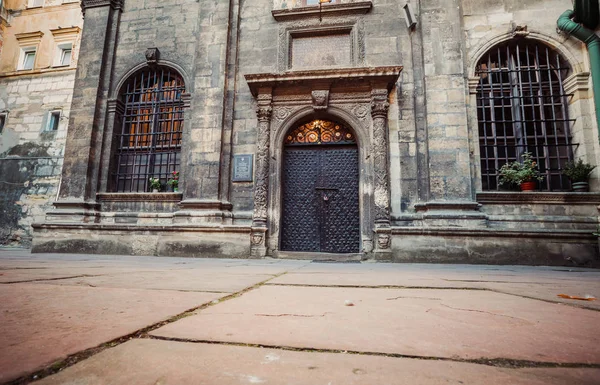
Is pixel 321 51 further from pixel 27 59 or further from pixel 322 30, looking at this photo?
pixel 27 59

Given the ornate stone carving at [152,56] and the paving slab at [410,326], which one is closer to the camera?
the paving slab at [410,326]

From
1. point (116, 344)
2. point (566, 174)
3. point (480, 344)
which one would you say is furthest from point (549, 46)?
point (116, 344)

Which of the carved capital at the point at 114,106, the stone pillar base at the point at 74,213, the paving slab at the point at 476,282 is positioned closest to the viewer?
the paving slab at the point at 476,282

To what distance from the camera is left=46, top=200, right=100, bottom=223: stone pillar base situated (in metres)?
6.81

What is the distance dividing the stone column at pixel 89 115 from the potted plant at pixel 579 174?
984 cm

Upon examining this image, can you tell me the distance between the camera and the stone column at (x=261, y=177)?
604 centimetres

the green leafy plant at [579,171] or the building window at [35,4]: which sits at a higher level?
Result: the building window at [35,4]

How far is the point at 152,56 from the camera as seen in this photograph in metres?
7.46

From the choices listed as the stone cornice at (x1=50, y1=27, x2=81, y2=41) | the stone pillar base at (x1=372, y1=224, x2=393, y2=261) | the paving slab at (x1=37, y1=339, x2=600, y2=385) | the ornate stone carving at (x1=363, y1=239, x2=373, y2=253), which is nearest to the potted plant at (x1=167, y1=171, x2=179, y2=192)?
the ornate stone carving at (x1=363, y1=239, x2=373, y2=253)

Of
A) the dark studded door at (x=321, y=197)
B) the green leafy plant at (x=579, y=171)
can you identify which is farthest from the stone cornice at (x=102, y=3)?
the green leafy plant at (x=579, y=171)

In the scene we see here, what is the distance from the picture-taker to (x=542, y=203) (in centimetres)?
567

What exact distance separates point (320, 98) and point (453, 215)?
349cm

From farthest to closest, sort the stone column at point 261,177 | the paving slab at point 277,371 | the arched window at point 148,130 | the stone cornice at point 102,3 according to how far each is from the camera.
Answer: the stone cornice at point 102,3 < the arched window at point 148,130 < the stone column at point 261,177 < the paving slab at point 277,371

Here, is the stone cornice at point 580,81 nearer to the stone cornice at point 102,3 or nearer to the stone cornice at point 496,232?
the stone cornice at point 496,232
